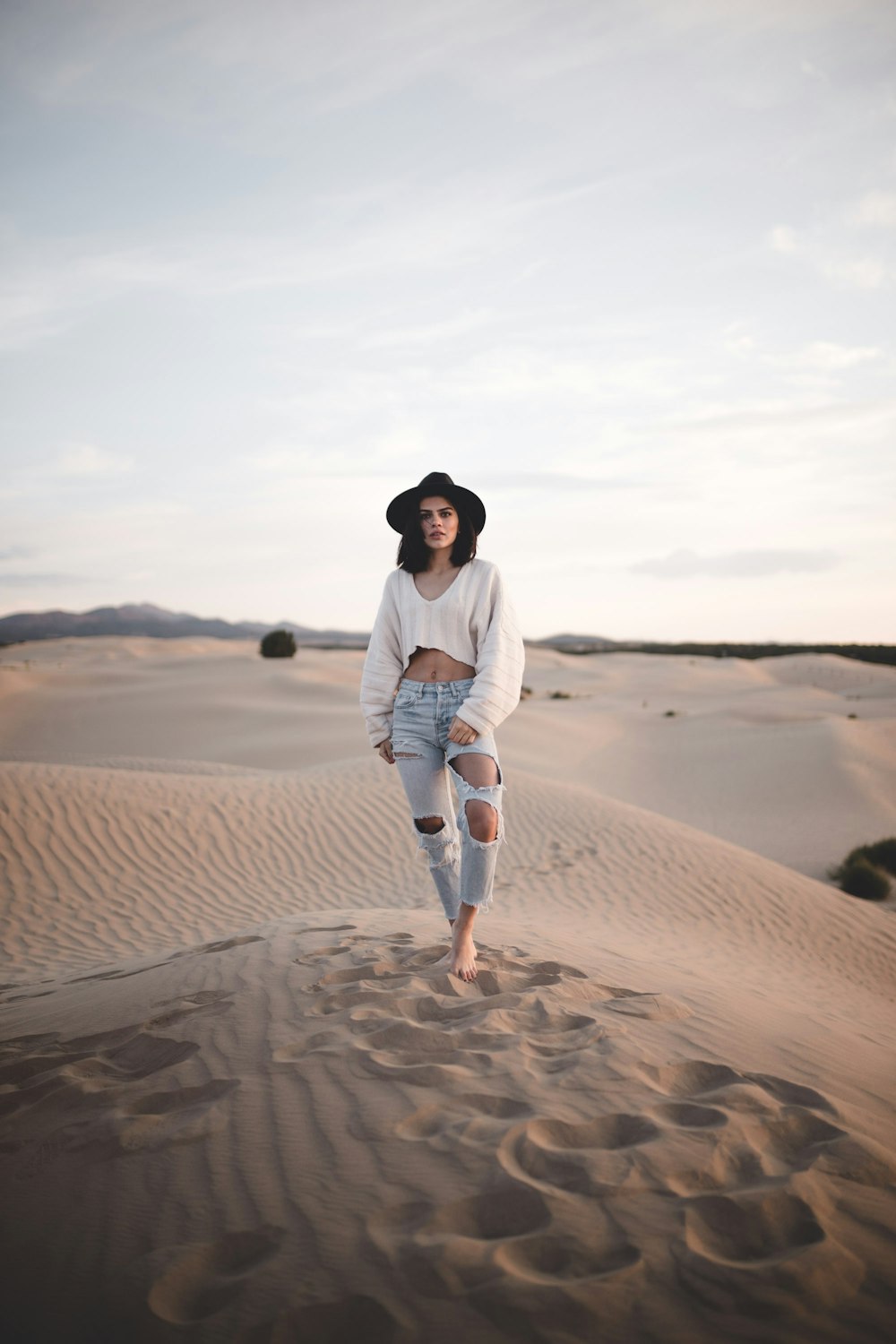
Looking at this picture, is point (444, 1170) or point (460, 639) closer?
point (444, 1170)

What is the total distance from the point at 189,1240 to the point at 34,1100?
1201mm

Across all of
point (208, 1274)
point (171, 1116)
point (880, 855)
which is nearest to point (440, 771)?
point (171, 1116)

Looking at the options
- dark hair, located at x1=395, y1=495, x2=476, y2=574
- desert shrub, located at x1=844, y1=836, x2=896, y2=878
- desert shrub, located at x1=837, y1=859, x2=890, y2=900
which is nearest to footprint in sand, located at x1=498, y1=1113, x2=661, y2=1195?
dark hair, located at x1=395, y1=495, x2=476, y2=574

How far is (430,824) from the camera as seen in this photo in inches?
150

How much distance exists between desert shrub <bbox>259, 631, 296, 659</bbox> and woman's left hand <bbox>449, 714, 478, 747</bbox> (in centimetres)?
2896

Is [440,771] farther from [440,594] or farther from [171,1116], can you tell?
[171,1116]

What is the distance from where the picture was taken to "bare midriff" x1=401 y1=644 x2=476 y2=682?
3.74m

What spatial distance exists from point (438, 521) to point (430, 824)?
4.73ft

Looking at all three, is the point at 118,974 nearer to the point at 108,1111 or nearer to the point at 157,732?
the point at 108,1111

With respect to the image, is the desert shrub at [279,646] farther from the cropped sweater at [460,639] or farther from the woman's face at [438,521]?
the woman's face at [438,521]

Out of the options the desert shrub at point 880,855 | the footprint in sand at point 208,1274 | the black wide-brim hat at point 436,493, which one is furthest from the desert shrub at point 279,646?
the footprint in sand at point 208,1274

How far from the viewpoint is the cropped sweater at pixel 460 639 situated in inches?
141

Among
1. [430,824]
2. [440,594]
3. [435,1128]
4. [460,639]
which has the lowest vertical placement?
[435,1128]

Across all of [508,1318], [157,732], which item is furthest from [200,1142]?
[157,732]
